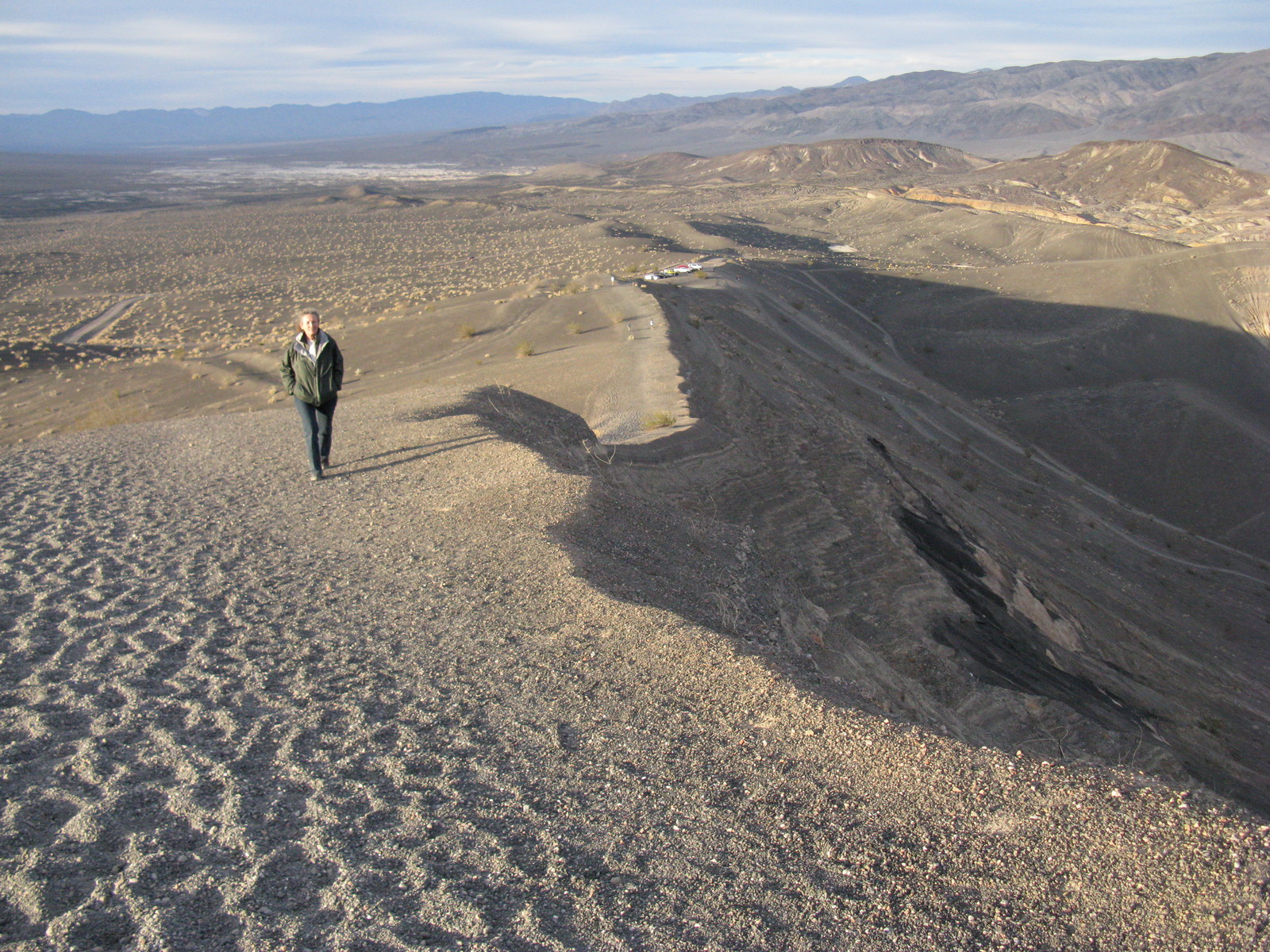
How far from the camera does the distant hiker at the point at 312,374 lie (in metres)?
8.61

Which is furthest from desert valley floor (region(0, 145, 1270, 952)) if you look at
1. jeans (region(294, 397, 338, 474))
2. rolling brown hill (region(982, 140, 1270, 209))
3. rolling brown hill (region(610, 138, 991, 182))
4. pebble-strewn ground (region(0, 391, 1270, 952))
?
rolling brown hill (region(610, 138, 991, 182))

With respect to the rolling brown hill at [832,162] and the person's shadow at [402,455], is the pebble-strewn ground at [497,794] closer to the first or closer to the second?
the person's shadow at [402,455]

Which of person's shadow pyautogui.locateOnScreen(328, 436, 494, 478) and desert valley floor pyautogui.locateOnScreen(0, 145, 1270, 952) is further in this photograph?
person's shadow pyautogui.locateOnScreen(328, 436, 494, 478)

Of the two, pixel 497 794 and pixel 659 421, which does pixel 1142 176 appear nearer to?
pixel 659 421

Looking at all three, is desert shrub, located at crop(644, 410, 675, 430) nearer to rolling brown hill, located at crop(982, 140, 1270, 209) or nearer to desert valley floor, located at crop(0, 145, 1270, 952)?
desert valley floor, located at crop(0, 145, 1270, 952)

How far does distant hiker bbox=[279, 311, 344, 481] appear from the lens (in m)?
8.61

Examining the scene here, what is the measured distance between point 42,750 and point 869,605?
897 cm

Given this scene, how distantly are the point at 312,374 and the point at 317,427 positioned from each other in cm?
70

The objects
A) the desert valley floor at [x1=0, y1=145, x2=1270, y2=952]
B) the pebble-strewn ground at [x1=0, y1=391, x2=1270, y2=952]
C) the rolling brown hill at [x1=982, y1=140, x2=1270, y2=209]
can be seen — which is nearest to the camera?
the pebble-strewn ground at [x1=0, y1=391, x2=1270, y2=952]

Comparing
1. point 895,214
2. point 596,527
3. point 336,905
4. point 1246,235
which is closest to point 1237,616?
point 596,527

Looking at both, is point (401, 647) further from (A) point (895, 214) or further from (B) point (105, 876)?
(A) point (895, 214)

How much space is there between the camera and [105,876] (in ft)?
10.6

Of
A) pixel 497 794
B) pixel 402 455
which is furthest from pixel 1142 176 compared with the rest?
pixel 497 794

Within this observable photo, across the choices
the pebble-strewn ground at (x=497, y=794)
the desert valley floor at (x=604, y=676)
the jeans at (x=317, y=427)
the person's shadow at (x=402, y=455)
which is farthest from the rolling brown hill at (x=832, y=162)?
the pebble-strewn ground at (x=497, y=794)
